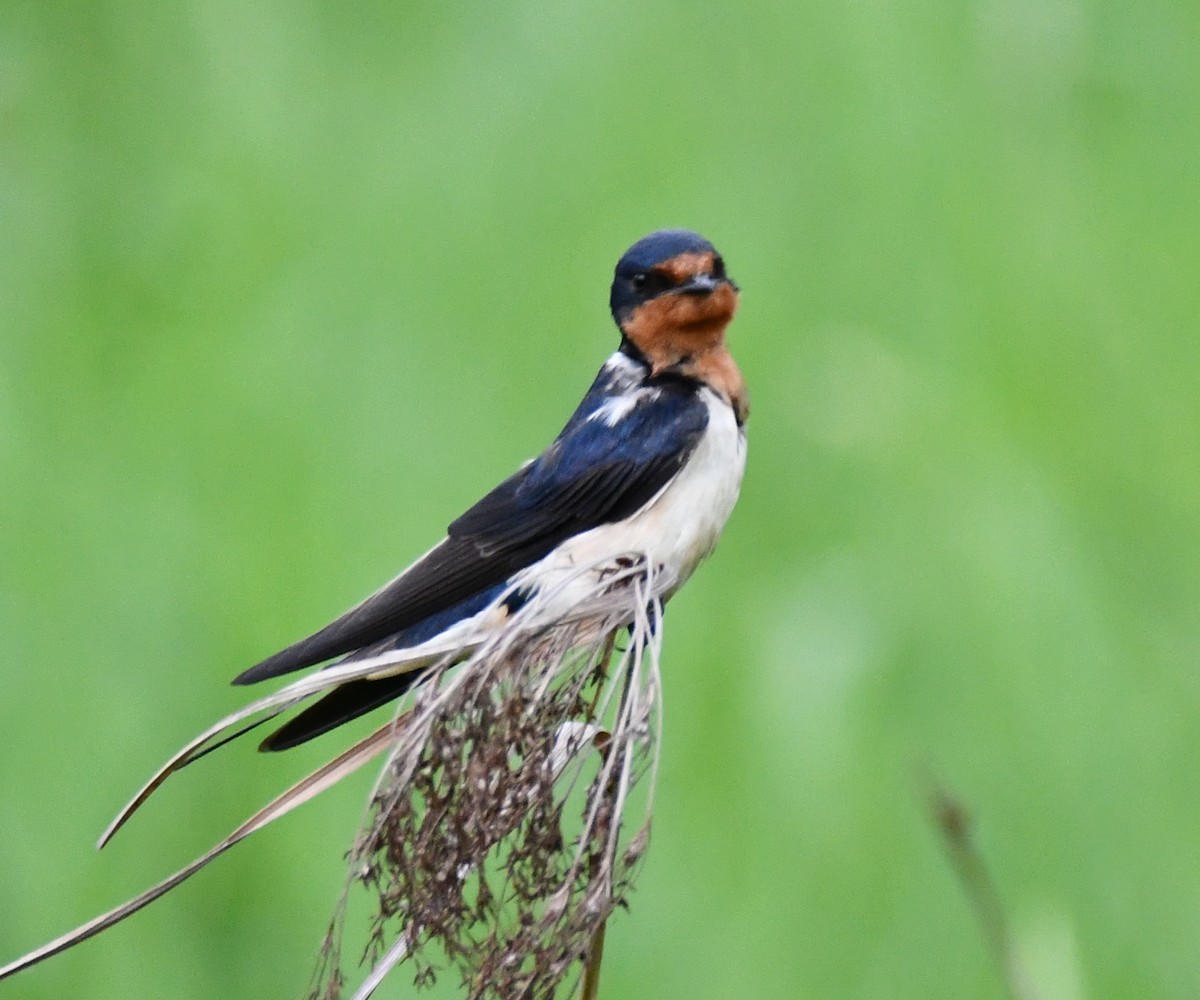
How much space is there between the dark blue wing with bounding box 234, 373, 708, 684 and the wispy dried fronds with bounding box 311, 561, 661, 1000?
0.50 meters

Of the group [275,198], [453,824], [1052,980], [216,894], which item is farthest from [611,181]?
[453,824]

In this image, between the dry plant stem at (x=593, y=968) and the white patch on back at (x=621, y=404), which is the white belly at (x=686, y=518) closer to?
the white patch on back at (x=621, y=404)

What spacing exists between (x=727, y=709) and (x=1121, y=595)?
2.43ft

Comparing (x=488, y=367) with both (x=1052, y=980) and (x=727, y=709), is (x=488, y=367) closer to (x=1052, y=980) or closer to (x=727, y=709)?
(x=727, y=709)

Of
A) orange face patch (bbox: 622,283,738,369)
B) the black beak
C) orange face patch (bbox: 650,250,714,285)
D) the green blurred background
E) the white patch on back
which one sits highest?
orange face patch (bbox: 650,250,714,285)

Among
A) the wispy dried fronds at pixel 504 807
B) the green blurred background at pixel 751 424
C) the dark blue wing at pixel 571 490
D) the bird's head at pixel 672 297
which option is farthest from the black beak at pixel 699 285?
the green blurred background at pixel 751 424

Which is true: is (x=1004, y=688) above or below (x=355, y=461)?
below

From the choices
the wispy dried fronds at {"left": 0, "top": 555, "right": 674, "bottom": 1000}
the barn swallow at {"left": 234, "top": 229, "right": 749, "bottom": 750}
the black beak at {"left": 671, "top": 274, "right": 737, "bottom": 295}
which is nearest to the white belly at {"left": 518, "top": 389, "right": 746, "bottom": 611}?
the barn swallow at {"left": 234, "top": 229, "right": 749, "bottom": 750}

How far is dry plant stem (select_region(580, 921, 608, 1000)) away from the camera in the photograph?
1.56m

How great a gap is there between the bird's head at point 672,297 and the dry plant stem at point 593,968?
0.86m

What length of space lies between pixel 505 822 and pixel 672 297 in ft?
2.81

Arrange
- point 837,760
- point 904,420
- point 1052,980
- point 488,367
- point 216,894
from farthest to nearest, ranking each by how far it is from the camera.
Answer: point 488,367 < point 904,420 < point 837,760 < point 216,894 < point 1052,980

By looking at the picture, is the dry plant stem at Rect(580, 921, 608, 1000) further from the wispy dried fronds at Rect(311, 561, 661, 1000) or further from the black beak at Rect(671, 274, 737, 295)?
the black beak at Rect(671, 274, 737, 295)

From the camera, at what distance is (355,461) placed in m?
3.68
